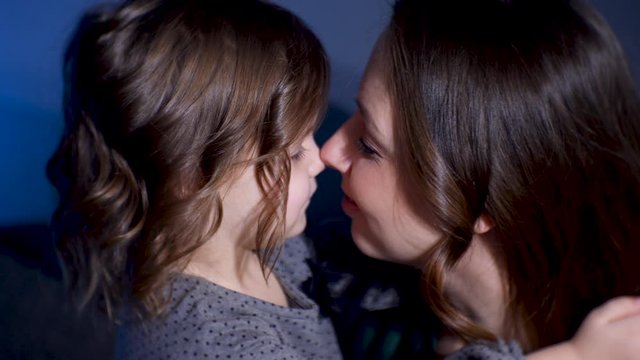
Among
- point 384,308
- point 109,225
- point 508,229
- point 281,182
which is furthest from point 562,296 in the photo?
point 109,225

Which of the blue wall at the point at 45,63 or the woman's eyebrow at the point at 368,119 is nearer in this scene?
the woman's eyebrow at the point at 368,119

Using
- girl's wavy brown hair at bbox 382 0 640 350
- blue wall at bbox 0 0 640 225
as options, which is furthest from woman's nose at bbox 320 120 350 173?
blue wall at bbox 0 0 640 225

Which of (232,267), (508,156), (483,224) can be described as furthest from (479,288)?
(232,267)

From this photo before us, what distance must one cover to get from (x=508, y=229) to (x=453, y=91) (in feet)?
0.60

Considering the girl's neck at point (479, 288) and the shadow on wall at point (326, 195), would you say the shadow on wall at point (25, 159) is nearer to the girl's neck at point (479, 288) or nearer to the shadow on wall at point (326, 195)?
the shadow on wall at point (326, 195)

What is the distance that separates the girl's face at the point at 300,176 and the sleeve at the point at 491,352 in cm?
28

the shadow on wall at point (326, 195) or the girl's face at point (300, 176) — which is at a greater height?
the girl's face at point (300, 176)

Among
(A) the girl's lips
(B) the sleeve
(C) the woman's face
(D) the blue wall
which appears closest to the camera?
(B) the sleeve

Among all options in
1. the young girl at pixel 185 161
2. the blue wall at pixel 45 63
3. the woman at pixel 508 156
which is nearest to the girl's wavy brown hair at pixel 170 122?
the young girl at pixel 185 161

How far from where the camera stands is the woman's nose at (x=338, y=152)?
88 centimetres

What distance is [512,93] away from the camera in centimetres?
72

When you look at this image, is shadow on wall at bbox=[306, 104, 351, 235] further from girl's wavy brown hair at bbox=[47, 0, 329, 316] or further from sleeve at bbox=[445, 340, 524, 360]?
sleeve at bbox=[445, 340, 524, 360]

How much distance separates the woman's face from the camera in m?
0.81

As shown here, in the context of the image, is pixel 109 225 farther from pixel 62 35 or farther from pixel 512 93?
pixel 512 93
